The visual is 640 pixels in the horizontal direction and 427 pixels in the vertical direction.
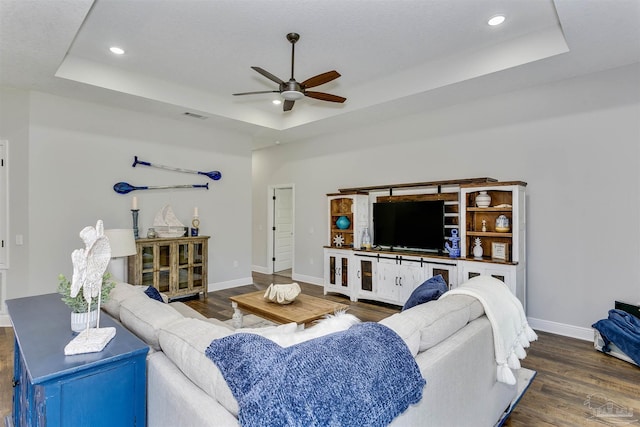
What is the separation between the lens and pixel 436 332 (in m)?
1.59

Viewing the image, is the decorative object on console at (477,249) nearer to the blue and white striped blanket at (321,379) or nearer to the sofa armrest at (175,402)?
the blue and white striped blanket at (321,379)

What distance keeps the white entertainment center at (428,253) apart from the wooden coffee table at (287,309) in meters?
1.70

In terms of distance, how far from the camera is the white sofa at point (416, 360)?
1181 millimetres

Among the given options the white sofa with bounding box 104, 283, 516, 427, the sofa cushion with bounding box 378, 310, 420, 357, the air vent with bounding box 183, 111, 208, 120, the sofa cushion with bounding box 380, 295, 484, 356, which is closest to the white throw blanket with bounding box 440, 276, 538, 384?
the white sofa with bounding box 104, 283, 516, 427

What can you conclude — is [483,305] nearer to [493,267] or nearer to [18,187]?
[493,267]

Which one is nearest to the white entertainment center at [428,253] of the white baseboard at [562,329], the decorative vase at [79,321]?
the white baseboard at [562,329]

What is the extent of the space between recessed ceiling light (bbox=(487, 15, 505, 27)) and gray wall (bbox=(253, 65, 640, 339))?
4.21 feet

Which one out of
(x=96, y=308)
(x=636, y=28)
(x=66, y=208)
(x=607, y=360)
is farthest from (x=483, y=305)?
(x=66, y=208)

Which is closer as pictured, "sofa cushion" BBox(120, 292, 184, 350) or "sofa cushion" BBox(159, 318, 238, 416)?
"sofa cushion" BBox(159, 318, 238, 416)

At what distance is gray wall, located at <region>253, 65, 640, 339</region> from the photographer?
352cm

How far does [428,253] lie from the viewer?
480 centimetres

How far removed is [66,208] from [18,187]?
558 mm

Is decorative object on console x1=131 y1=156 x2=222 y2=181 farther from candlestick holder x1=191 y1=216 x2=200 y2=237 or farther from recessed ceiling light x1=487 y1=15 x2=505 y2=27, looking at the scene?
recessed ceiling light x1=487 y1=15 x2=505 y2=27

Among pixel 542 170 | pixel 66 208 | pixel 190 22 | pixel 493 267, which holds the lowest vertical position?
pixel 493 267
